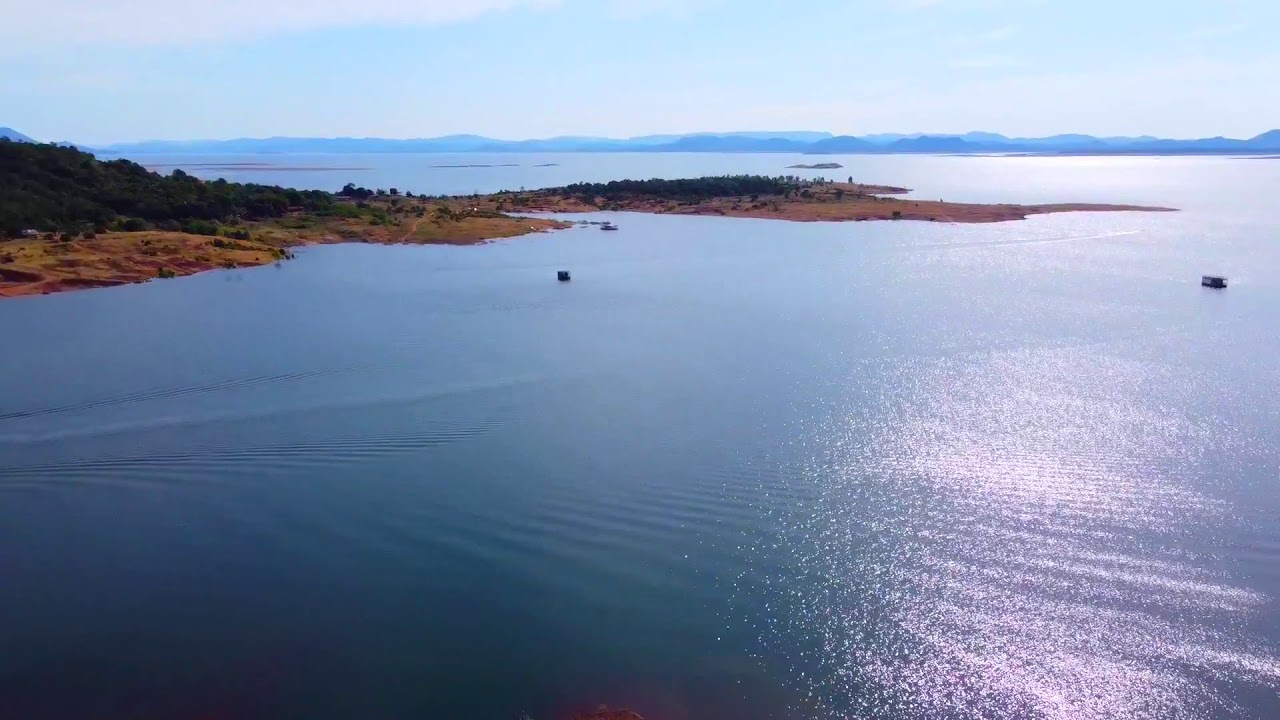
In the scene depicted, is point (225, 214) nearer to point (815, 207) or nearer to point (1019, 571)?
point (815, 207)

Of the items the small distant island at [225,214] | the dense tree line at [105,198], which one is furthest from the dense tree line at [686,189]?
the dense tree line at [105,198]

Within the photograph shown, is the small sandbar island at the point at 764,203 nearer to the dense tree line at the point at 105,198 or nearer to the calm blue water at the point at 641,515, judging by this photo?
the dense tree line at the point at 105,198

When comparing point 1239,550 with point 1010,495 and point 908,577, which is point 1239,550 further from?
point 908,577

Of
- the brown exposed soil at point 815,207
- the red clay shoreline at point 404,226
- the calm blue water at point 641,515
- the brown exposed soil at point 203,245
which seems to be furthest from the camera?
the brown exposed soil at point 815,207

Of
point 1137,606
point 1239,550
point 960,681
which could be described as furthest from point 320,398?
point 1239,550

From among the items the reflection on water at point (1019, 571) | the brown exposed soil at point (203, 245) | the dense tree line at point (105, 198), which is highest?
the dense tree line at point (105, 198)
